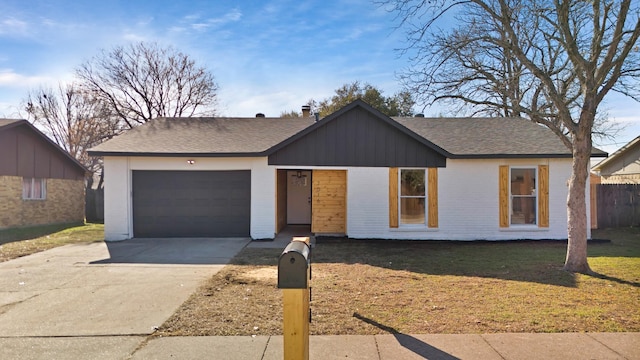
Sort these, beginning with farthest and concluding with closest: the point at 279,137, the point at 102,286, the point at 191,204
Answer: the point at 279,137 < the point at 191,204 < the point at 102,286

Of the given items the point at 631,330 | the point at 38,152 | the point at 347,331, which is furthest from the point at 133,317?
the point at 38,152

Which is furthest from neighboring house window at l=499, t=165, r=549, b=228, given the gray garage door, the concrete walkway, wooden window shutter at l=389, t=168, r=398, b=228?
the concrete walkway

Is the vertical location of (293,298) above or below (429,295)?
above

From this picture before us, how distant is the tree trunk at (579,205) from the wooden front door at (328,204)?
7.30 meters

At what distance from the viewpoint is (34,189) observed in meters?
18.7

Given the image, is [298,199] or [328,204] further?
[298,199]

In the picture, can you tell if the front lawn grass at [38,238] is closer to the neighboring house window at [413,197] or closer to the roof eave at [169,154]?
the roof eave at [169,154]

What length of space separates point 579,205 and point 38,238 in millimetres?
16641

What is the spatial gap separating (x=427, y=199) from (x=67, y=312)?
1008cm

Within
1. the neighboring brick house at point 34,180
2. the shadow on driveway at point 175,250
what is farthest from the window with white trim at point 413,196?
the neighboring brick house at point 34,180

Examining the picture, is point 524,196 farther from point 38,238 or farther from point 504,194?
point 38,238

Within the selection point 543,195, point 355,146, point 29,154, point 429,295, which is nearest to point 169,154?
point 355,146

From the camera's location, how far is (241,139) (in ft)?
46.5

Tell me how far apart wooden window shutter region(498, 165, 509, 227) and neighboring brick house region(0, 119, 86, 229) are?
744 inches
